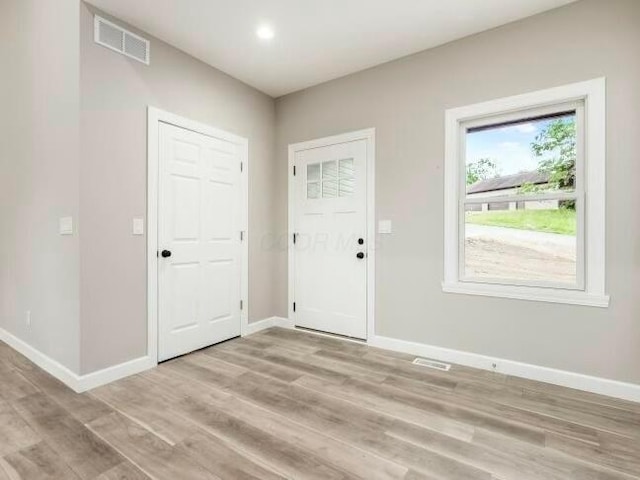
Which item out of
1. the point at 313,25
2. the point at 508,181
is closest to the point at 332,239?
the point at 508,181

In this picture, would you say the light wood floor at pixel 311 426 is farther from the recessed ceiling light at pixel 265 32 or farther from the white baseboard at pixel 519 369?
the recessed ceiling light at pixel 265 32

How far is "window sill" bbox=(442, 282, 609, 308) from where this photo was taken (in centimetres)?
242

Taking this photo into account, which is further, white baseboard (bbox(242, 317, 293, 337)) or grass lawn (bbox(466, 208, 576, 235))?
white baseboard (bbox(242, 317, 293, 337))

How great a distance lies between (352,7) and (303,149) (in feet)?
5.34

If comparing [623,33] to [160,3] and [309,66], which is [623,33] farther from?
[160,3]

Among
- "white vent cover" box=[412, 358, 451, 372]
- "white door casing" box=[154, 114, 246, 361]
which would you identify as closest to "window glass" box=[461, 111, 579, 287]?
"white vent cover" box=[412, 358, 451, 372]

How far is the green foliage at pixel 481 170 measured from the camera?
9.57ft

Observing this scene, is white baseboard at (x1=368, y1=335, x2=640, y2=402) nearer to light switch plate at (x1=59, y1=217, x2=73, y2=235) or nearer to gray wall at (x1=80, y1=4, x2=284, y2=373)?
gray wall at (x1=80, y1=4, x2=284, y2=373)

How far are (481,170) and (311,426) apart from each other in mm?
2511

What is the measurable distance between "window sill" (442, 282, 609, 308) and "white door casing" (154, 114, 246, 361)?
2222 millimetres

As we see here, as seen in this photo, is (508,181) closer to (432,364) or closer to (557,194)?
(557,194)

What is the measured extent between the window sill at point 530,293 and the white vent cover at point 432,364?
0.65m

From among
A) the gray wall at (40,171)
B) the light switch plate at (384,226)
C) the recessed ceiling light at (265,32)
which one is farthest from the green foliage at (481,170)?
the gray wall at (40,171)

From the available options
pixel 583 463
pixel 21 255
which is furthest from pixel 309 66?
pixel 583 463
